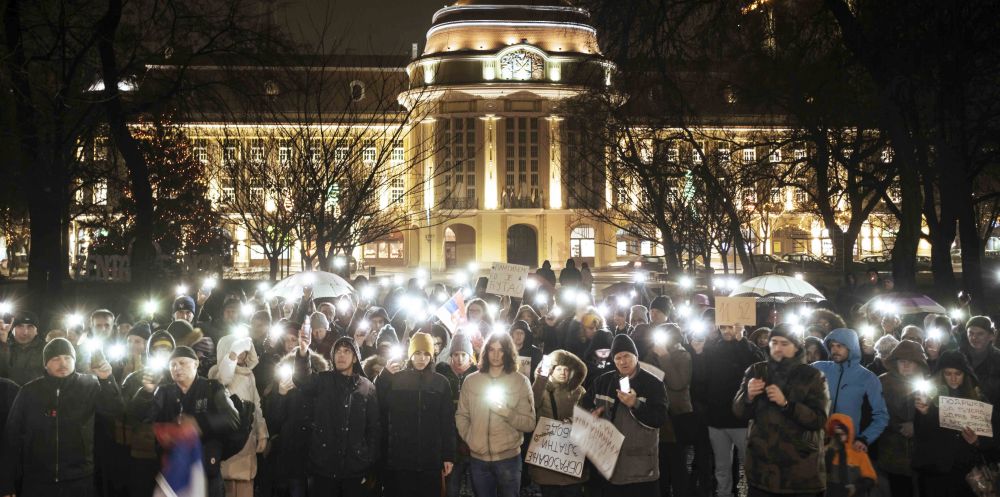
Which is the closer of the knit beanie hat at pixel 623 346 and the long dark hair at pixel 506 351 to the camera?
the knit beanie hat at pixel 623 346

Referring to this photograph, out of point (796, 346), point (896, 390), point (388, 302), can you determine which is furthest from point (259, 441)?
point (388, 302)

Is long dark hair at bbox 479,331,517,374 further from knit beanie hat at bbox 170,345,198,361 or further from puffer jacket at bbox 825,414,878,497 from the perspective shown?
puffer jacket at bbox 825,414,878,497

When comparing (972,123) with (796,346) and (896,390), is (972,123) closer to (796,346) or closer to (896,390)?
(896,390)

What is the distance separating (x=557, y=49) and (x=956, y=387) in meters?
74.9

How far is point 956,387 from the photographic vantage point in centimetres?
820

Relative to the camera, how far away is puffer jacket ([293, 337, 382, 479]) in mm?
7832

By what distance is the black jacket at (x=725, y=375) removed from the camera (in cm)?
973

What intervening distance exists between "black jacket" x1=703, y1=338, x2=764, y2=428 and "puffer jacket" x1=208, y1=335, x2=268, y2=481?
417 cm

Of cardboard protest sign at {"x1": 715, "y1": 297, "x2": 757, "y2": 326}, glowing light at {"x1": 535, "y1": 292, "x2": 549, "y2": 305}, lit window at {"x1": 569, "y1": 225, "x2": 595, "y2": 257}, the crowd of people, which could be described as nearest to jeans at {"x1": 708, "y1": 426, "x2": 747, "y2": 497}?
the crowd of people

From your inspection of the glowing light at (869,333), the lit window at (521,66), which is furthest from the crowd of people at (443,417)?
the lit window at (521,66)

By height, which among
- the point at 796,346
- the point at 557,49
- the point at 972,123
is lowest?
the point at 796,346

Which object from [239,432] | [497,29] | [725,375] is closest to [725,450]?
[725,375]

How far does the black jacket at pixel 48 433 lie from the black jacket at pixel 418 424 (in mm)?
2292

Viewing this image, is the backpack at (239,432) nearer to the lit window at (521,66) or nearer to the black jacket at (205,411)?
the black jacket at (205,411)
